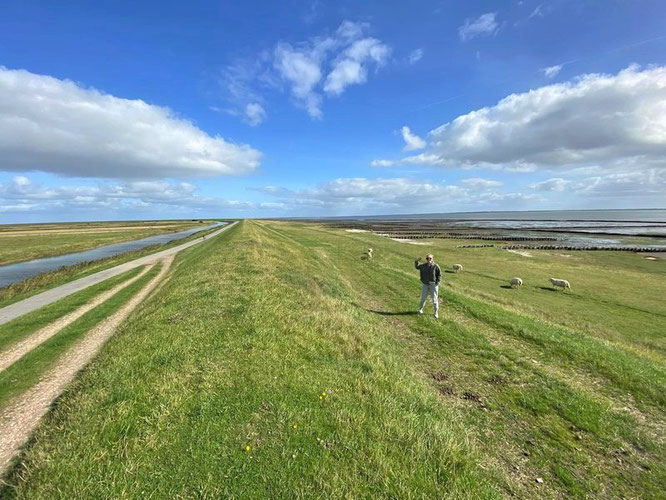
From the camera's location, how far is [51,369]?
40.1ft

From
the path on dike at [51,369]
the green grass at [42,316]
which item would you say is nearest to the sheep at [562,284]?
the path on dike at [51,369]

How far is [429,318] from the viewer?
55.1 ft

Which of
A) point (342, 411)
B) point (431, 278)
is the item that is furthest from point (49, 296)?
point (431, 278)

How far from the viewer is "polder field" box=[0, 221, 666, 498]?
227 inches

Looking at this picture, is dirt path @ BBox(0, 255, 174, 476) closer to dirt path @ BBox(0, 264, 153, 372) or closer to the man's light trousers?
dirt path @ BBox(0, 264, 153, 372)

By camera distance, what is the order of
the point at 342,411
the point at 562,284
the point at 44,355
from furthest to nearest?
the point at 562,284 < the point at 44,355 < the point at 342,411

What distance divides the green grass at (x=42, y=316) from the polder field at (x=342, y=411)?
2.25 feet

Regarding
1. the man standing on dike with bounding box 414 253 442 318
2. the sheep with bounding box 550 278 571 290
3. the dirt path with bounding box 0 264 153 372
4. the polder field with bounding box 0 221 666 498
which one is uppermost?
the man standing on dike with bounding box 414 253 442 318

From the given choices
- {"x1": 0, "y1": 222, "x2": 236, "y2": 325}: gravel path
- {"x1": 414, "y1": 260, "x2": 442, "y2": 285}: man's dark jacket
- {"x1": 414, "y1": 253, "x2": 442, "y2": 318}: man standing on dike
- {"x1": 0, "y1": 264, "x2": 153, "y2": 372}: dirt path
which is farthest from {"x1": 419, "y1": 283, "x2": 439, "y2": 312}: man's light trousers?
{"x1": 0, "y1": 222, "x2": 236, "y2": 325}: gravel path

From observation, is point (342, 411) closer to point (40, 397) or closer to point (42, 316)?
point (40, 397)

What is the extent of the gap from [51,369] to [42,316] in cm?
935

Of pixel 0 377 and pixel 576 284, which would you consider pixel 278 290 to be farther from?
pixel 576 284

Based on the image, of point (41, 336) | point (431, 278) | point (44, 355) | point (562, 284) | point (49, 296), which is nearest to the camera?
point (44, 355)

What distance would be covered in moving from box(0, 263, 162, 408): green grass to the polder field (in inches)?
11.1
